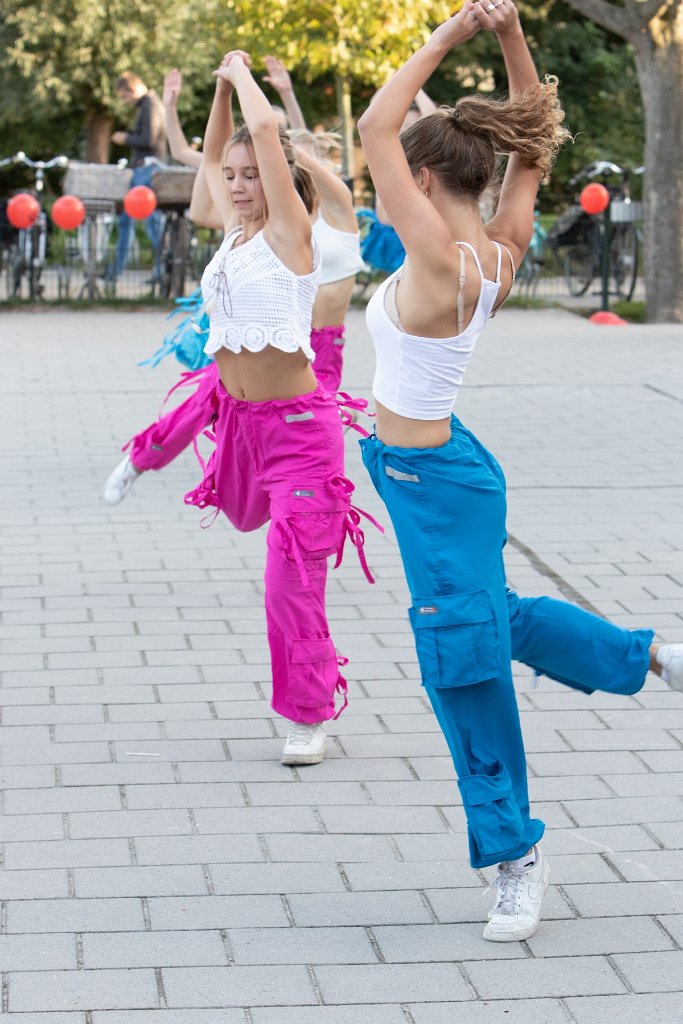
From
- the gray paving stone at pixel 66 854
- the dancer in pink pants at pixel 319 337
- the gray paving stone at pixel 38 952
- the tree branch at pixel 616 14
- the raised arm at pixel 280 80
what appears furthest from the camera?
the tree branch at pixel 616 14

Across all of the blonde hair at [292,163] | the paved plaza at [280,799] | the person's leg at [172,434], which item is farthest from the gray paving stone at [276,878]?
the person's leg at [172,434]

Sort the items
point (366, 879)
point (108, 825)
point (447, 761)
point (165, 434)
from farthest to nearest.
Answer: point (165, 434) < point (447, 761) < point (108, 825) < point (366, 879)

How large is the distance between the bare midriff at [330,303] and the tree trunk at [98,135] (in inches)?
854

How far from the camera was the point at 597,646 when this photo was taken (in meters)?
3.56

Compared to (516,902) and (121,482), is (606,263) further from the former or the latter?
(516,902)

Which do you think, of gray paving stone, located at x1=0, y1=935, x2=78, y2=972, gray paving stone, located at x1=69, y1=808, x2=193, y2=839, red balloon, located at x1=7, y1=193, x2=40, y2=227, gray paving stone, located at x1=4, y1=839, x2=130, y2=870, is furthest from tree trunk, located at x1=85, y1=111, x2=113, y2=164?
gray paving stone, located at x1=0, y1=935, x2=78, y2=972

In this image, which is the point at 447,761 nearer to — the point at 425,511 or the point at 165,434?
the point at 425,511

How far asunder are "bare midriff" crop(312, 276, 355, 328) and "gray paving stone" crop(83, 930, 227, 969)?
4263 mm

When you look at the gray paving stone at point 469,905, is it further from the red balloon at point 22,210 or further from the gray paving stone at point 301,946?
the red balloon at point 22,210

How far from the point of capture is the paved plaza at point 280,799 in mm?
3279

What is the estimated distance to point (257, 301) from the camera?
4523 millimetres

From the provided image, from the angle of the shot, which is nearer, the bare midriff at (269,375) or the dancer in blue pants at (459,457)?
the dancer in blue pants at (459,457)

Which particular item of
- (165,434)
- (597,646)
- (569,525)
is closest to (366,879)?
(597,646)

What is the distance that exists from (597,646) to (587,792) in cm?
88
